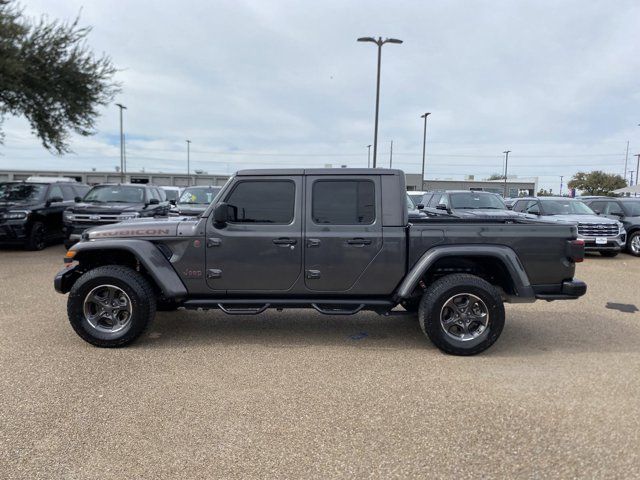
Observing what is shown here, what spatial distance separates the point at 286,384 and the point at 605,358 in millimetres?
3232

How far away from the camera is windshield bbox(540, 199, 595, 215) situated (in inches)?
501

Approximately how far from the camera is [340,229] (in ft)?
14.9

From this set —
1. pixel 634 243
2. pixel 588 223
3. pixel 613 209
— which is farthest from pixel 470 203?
pixel 613 209

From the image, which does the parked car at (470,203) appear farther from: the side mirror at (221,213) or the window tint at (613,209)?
the side mirror at (221,213)

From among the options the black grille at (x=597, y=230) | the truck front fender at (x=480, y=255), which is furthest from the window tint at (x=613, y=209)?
the truck front fender at (x=480, y=255)

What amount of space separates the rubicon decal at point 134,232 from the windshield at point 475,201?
920cm

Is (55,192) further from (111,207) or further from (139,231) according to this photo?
(139,231)

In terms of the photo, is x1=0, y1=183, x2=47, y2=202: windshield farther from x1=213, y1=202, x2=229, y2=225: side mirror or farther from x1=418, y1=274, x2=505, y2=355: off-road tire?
x1=418, y1=274, x2=505, y2=355: off-road tire

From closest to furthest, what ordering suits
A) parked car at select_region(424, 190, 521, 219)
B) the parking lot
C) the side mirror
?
the parking lot → the side mirror → parked car at select_region(424, 190, 521, 219)

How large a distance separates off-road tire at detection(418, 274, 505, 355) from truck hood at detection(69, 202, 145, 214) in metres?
8.47

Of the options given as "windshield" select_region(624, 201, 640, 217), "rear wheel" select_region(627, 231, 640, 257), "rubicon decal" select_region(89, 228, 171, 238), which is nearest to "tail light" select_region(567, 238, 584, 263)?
"rubicon decal" select_region(89, 228, 171, 238)

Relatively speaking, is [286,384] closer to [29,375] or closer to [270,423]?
[270,423]

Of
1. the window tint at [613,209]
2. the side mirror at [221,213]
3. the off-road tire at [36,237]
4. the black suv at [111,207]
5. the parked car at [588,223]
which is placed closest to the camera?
the side mirror at [221,213]

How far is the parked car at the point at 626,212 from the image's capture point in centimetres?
1258
